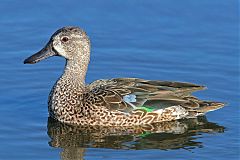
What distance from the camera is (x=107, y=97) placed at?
12.9m

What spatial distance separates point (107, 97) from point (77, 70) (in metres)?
0.72

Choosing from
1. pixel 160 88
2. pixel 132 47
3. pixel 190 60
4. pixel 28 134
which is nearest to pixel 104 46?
pixel 132 47

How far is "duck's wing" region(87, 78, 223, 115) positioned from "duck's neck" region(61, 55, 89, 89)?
0.65ft

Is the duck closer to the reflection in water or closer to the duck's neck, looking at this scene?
the duck's neck

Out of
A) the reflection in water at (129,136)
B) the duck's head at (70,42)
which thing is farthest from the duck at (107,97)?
the reflection in water at (129,136)

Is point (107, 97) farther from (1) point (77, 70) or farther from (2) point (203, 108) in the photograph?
(2) point (203, 108)

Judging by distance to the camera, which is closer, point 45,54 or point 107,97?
point 107,97

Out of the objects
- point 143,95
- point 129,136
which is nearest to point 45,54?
point 143,95

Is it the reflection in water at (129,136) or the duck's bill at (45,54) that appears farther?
the duck's bill at (45,54)

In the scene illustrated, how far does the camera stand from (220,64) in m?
14.6

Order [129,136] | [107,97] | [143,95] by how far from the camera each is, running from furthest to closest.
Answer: [143,95], [107,97], [129,136]

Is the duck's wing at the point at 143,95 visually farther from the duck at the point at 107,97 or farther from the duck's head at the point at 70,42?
the duck's head at the point at 70,42

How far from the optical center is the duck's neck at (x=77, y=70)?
13258mm

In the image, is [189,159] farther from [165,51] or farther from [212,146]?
[165,51]
